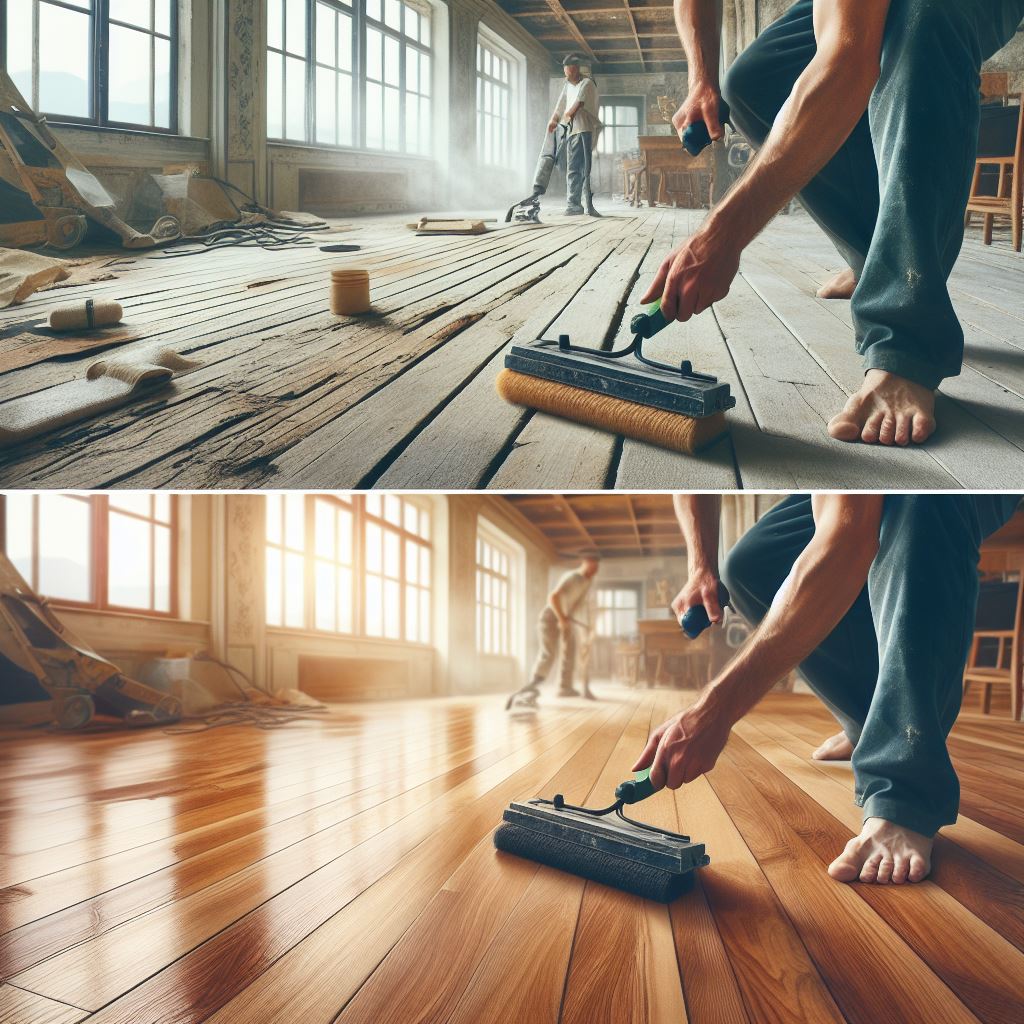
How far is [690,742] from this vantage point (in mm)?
865

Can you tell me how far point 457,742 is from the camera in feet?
7.30

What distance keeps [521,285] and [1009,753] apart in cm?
139

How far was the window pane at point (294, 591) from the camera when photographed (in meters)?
4.21

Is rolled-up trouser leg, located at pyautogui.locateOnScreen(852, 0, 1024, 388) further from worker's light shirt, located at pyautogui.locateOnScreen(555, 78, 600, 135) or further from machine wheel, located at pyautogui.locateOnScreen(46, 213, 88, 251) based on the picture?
machine wheel, located at pyautogui.locateOnScreen(46, 213, 88, 251)

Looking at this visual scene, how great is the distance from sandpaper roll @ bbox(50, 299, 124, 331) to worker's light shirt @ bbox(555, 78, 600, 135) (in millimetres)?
713

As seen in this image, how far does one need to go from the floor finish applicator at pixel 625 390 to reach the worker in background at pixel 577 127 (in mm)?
174

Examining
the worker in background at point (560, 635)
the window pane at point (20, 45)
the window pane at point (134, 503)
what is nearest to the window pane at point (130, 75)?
the window pane at point (20, 45)

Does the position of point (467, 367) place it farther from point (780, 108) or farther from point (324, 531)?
point (324, 531)

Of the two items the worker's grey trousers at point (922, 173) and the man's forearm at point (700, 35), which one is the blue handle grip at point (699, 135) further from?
the worker's grey trousers at point (922, 173)

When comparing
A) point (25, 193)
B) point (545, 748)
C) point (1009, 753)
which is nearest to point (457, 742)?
point (545, 748)

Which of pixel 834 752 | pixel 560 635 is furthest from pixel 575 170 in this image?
pixel 560 635

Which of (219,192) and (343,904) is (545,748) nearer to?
(343,904)

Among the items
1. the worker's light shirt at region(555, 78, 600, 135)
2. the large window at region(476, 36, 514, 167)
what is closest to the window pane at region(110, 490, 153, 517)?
the large window at region(476, 36, 514, 167)

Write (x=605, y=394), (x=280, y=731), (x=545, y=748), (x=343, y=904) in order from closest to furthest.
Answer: (x=343, y=904)
(x=605, y=394)
(x=545, y=748)
(x=280, y=731)
